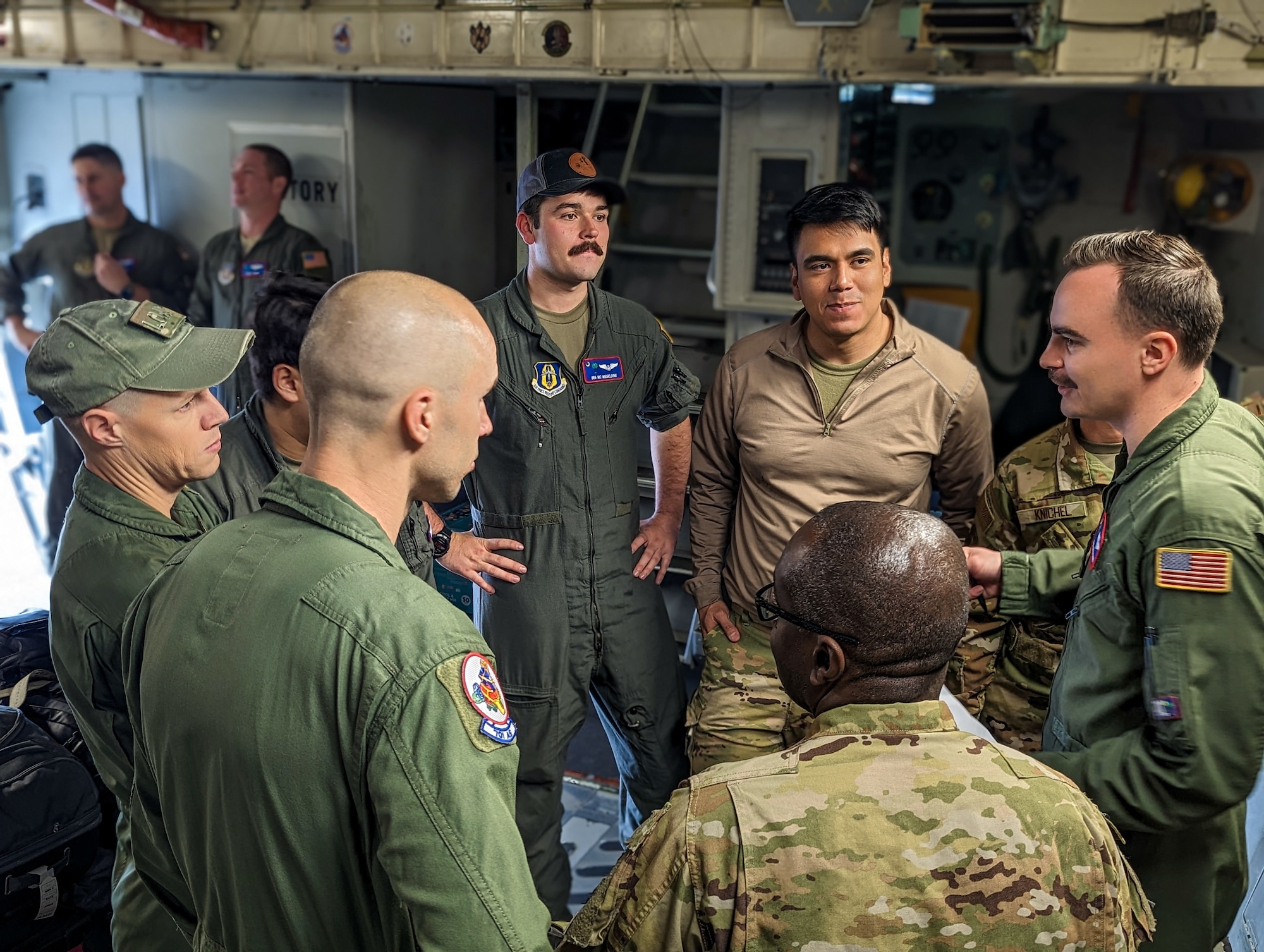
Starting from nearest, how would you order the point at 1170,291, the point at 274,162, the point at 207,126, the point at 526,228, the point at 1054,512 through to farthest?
the point at 1170,291, the point at 1054,512, the point at 526,228, the point at 274,162, the point at 207,126

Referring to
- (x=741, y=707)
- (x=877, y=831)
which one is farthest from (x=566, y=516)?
(x=877, y=831)

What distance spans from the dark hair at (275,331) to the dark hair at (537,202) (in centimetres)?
70

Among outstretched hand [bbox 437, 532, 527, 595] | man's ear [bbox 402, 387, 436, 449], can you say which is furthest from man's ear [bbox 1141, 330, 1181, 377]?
outstretched hand [bbox 437, 532, 527, 595]

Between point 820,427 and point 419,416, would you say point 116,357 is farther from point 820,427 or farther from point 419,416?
point 820,427

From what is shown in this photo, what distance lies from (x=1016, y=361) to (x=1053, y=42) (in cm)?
348

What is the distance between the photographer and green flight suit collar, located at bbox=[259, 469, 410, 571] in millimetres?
1335

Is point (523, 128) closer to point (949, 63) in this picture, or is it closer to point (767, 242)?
point (767, 242)

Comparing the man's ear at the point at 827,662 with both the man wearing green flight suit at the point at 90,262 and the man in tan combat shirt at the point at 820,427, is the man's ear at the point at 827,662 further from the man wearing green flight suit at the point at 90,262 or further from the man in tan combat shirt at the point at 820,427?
the man wearing green flight suit at the point at 90,262

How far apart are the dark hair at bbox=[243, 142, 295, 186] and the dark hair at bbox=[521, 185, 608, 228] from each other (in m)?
2.73

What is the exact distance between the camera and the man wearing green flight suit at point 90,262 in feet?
17.3

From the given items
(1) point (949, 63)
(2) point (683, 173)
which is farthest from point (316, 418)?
(2) point (683, 173)

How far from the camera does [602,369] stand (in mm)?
2777

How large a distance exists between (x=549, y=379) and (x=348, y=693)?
5.06 ft

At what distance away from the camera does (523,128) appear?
473 cm
